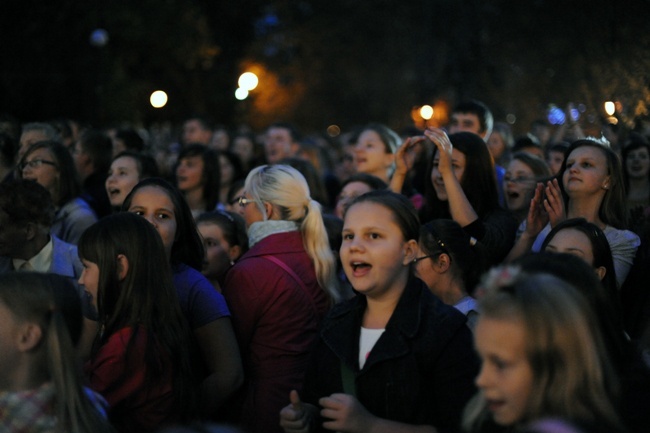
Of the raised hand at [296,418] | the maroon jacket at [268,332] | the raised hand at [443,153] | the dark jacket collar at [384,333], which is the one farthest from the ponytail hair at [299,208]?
the raised hand at [296,418]

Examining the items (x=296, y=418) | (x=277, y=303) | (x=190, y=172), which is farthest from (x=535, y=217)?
(x=190, y=172)

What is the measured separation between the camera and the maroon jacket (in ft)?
16.6

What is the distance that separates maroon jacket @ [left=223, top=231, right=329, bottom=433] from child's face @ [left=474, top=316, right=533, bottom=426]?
227 cm

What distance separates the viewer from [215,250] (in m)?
6.49

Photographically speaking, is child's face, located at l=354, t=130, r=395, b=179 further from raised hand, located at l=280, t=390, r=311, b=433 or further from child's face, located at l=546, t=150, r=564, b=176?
raised hand, located at l=280, t=390, r=311, b=433

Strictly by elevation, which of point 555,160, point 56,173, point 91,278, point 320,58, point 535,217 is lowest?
point 91,278

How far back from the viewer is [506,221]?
6.37 m

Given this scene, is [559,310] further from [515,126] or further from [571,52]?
[515,126]

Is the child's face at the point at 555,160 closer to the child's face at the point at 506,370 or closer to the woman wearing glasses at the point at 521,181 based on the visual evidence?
the woman wearing glasses at the point at 521,181

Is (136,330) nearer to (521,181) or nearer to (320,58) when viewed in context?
(521,181)

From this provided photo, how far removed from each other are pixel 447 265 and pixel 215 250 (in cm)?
198

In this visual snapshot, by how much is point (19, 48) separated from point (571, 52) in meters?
14.1

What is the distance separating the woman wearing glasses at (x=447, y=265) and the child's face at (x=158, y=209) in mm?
1365

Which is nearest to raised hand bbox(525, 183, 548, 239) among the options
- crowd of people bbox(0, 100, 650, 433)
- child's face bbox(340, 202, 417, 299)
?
crowd of people bbox(0, 100, 650, 433)
